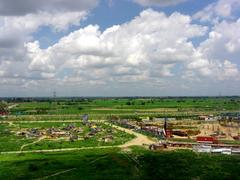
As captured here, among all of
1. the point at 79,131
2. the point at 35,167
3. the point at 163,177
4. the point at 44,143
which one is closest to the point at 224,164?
the point at 163,177

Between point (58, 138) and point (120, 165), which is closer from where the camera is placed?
point (120, 165)

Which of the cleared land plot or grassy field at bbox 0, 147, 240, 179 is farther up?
the cleared land plot

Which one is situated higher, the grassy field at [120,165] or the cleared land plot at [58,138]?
the cleared land plot at [58,138]

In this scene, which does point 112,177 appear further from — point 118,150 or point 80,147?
point 80,147

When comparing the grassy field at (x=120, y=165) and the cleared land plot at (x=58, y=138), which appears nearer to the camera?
the grassy field at (x=120, y=165)

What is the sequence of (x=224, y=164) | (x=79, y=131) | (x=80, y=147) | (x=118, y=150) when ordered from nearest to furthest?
1. (x=224, y=164)
2. (x=118, y=150)
3. (x=80, y=147)
4. (x=79, y=131)

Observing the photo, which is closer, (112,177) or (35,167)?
(112,177)

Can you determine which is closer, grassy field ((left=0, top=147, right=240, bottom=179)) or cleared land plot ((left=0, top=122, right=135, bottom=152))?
grassy field ((left=0, top=147, right=240, bottom=179))

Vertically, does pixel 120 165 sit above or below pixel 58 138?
below
